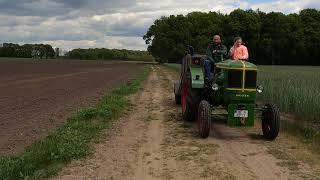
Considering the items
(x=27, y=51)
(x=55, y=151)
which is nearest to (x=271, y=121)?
(x=55, y=151)

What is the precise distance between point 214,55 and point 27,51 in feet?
384

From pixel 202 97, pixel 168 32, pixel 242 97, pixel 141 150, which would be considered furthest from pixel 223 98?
pixel 168 32

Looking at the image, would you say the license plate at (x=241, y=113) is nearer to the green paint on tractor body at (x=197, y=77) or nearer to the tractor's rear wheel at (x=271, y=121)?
the tractor's rear wheel at (x=271, y=121)

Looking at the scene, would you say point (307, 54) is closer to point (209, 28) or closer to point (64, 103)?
point (209, 28)

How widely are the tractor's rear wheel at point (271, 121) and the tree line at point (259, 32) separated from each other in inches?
2513

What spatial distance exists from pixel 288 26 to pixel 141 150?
3194 inches

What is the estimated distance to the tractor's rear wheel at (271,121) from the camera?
398 inches

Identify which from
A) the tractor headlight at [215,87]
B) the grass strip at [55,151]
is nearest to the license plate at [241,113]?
the tractor headlight at [215,87]

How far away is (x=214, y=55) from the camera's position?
1234cm

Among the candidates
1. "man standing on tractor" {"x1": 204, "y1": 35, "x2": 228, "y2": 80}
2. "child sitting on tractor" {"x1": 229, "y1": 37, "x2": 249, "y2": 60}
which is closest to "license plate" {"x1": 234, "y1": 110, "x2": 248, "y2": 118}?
"child sitting on tractor" {"x1": 229, "y1": 37, "x2": 249, "y2": 60}

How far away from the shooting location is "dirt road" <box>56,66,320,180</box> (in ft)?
24.5

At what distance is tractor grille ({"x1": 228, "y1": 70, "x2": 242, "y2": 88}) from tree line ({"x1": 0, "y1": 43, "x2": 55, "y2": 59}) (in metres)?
114

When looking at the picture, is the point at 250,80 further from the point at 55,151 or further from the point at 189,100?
the point at 55,151

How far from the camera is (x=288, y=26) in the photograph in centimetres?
8644
